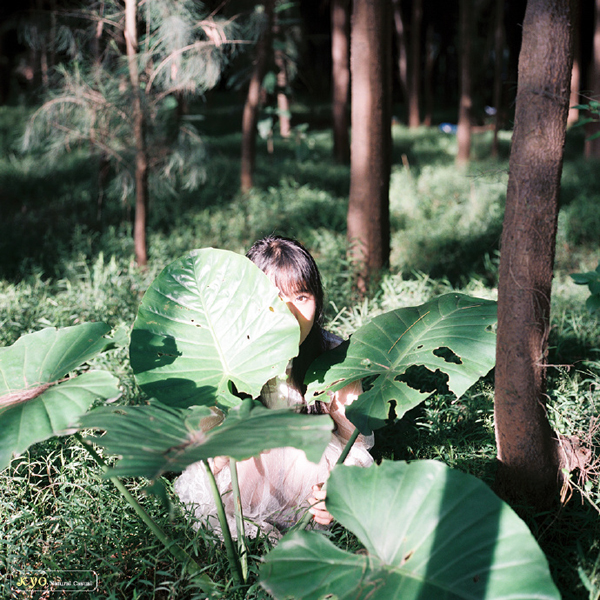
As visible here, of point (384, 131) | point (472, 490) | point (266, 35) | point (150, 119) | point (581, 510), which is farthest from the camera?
point (266, 35)

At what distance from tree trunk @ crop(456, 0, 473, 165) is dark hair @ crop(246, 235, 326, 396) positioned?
328 inches

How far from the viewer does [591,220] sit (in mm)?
5953

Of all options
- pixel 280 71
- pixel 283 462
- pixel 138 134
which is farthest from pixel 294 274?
pixel 280 71

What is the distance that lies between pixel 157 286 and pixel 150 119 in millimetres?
3179

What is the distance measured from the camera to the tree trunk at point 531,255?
5.27 feet

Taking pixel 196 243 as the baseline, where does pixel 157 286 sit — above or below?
above

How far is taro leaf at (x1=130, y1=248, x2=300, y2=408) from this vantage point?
5.45 ft

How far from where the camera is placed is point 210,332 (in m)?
1.76

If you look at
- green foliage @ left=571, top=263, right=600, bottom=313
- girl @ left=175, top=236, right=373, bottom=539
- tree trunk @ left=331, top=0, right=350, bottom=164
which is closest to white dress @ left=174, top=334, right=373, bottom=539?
girl @ left=175, top=236, right=373, bottom=539

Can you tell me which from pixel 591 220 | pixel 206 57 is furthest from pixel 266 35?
pixel 591 220

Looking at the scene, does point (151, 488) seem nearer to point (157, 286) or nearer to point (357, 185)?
point (157, 286)

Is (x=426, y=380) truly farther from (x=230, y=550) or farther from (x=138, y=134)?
(x=138, y=134)

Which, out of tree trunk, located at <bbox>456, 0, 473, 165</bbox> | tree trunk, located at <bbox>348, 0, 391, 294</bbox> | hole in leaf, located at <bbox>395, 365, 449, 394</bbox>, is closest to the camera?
hole in leaf, located at <bbox>395, 365, 449, 394</bbox>

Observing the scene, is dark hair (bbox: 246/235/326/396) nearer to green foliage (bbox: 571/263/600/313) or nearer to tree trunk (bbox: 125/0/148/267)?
green foliage (bbox: 571/263/600/313)
